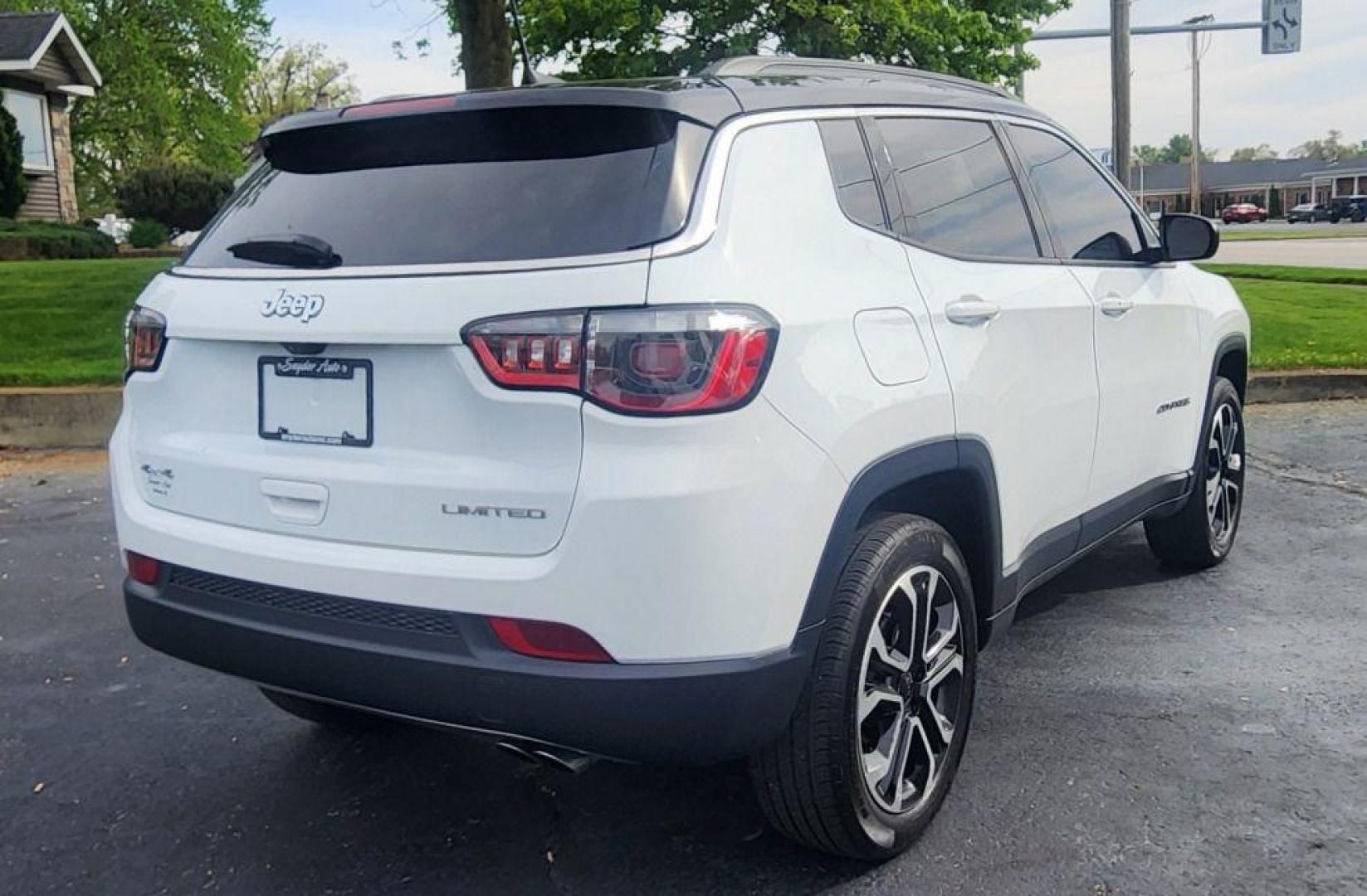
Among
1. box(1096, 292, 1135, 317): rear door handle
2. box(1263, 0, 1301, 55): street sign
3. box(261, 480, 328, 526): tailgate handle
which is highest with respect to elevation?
box(1263, 0, 1301, 55): street sign

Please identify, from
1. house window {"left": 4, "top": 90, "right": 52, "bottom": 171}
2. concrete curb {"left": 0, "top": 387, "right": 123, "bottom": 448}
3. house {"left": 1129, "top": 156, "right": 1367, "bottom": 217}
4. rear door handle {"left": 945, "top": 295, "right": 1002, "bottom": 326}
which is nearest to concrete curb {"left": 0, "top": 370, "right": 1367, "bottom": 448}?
concrete curb {"left": 0, "top": 387, "right": 123, "bottom": 448}

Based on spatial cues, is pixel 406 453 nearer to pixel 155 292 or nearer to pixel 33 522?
pixel 155 292

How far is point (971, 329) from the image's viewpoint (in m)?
3.23

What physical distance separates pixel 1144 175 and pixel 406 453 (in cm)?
11404

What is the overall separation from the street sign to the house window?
89.7ft

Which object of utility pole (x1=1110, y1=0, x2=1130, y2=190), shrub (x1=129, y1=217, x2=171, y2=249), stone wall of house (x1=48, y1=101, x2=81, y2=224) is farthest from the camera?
stone wall of house (x1=48, y1=101, x2=81, y2=224)

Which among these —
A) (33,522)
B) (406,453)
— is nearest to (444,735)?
(406,453)

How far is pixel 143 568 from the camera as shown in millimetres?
3047

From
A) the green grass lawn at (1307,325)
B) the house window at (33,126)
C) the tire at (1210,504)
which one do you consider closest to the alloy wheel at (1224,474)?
the tire at (1210,504)

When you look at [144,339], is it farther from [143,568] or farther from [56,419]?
[56,419]

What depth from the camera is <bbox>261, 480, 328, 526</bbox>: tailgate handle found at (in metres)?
2.69

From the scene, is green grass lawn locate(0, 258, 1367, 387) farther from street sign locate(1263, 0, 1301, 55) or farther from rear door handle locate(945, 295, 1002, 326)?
rear door handle locate(945, 295, 1002, 326)

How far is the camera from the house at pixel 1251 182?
94.6m

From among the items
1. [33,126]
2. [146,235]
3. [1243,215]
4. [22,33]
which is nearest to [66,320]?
[146,235]
